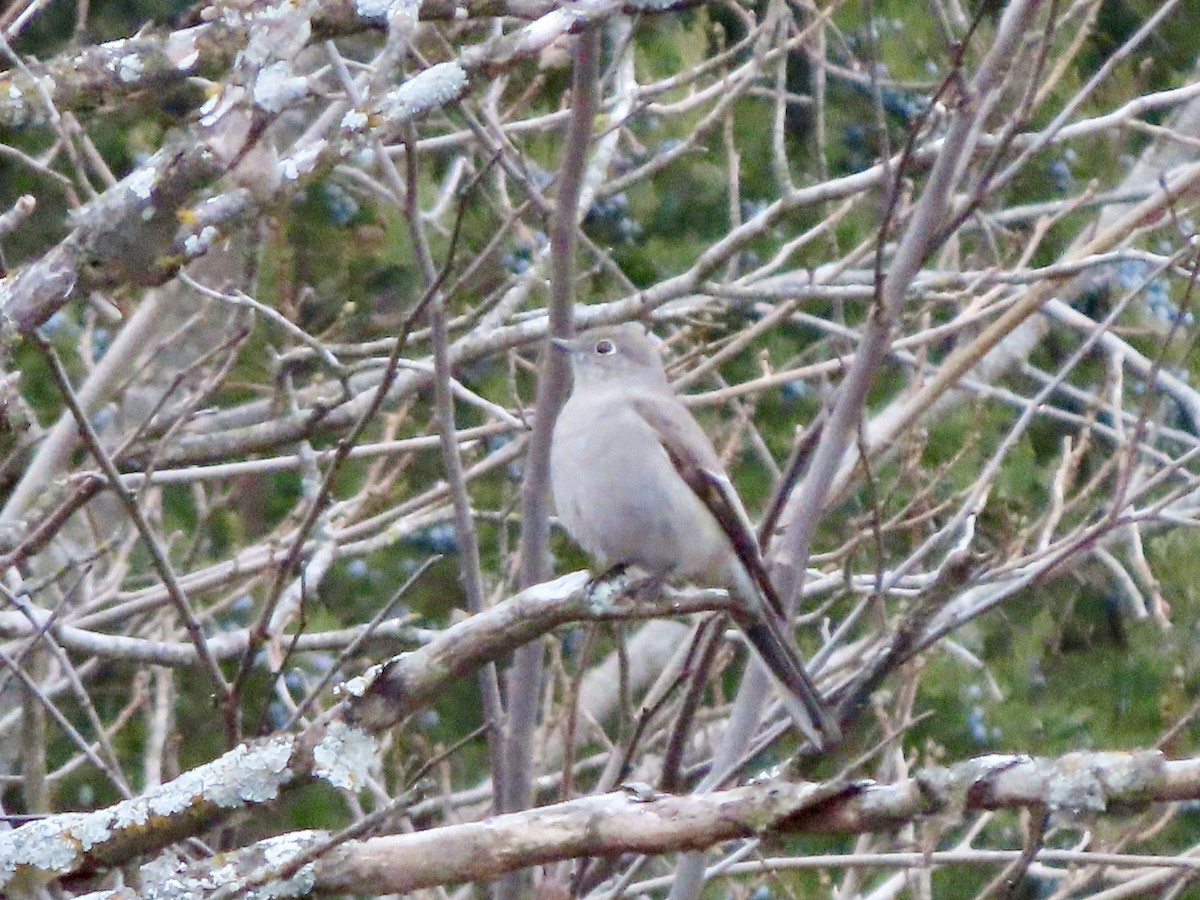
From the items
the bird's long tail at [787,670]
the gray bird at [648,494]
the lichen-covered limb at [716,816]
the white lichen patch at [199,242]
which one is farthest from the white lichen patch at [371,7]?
the gray bird at [648,494]

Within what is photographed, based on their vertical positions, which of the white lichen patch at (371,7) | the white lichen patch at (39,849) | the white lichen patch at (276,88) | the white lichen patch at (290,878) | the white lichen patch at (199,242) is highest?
the white lichen patch at (371,7)

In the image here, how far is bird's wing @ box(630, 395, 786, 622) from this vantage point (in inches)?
154

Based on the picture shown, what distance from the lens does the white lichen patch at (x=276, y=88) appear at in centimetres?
235

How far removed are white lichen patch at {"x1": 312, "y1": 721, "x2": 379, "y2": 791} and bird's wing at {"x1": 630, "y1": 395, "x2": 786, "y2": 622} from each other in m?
1.52

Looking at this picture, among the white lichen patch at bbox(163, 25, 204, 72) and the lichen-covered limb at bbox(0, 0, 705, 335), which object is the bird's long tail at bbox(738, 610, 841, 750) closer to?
the lichen-covered limb at bbox(0, 0, 705, 335)

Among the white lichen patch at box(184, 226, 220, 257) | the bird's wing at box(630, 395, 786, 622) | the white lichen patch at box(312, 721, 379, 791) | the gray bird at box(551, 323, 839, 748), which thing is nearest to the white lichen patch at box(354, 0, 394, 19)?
the white lichen patch at box(184, 226, 220, 257)

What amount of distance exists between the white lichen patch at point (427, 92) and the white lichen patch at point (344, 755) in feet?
2.88

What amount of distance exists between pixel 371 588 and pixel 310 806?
3.83 feet

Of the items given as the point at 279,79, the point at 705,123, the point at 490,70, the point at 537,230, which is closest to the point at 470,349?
the point at 705,123

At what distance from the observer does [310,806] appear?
5.59 metres

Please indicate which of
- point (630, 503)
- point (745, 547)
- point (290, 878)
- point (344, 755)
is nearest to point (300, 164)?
point (344, 755)

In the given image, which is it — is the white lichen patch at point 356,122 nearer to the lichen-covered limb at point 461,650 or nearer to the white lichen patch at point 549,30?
the white lichen patch at point 549,30

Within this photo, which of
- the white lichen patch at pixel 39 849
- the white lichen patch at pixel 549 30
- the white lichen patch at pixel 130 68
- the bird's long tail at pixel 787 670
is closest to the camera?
the white lichen patch at pixel 39 849

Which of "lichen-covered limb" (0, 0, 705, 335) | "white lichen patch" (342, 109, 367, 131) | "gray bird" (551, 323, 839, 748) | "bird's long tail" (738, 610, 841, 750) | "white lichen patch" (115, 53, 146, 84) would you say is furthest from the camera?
"gray bird" (551, 323, 839, 748)
